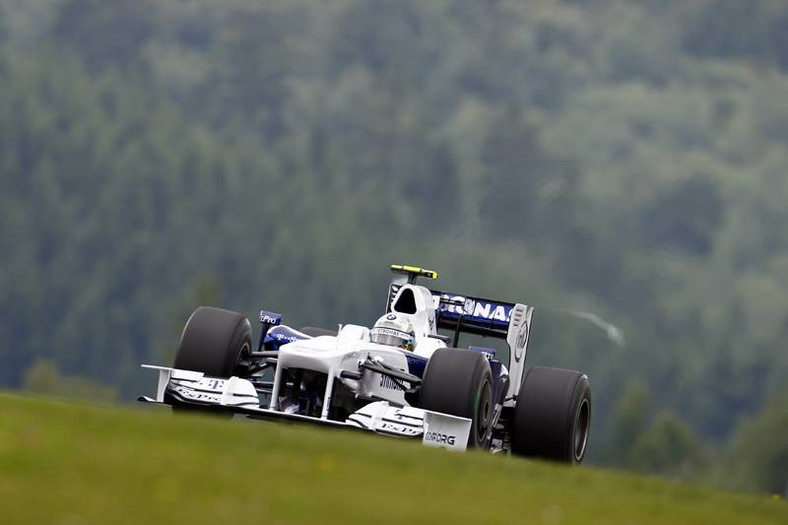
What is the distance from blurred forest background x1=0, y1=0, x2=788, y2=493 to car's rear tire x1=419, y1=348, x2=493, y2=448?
32636 millimetres

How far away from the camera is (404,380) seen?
857 inches

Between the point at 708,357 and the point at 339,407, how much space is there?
70.0 meters

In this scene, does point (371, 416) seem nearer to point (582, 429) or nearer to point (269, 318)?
point (269, 318)

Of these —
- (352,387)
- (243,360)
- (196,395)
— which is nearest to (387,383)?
(352,387)

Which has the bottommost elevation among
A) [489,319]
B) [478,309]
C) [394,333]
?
[394,333]

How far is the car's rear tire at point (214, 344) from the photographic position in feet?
73.3

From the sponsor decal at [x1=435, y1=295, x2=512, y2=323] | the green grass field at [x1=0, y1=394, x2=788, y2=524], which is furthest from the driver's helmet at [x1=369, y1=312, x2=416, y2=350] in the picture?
the green grass field at [x1=0, y1=394, x2=788, y2=524]

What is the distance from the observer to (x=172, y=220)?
132 meters

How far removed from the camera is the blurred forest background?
8044cm

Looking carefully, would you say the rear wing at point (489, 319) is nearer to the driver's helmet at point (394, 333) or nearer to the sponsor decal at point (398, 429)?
the driver's helmet at point (394, 333)

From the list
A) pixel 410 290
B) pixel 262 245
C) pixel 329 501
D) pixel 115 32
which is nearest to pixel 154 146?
pixel 262 245

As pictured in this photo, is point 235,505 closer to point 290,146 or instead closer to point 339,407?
point 339,407

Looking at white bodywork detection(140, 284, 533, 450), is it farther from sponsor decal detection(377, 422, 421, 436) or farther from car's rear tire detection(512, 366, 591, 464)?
car's rear tire detection(512, 366, 591, 464)

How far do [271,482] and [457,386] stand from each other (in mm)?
8422
